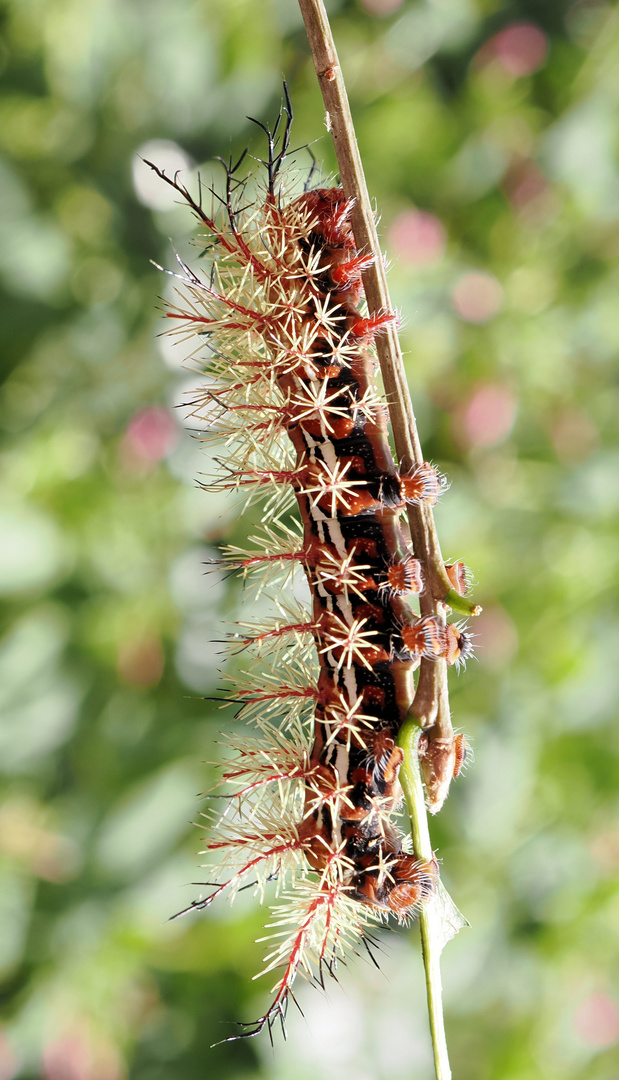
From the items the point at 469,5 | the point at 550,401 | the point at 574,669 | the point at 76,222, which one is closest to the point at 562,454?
the point at 550,401

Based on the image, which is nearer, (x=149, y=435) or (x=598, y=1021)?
(x=149, y=435)

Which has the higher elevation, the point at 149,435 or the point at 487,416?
the point at 487,416

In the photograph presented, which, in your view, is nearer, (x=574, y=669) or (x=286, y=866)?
(x=286, y=866)

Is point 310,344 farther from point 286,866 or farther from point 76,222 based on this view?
point 76,222

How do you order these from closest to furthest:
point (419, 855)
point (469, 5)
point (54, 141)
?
point (419, 855) < point (54, 141) < point (469, 5)

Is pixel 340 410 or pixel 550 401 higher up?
pixel 550 401

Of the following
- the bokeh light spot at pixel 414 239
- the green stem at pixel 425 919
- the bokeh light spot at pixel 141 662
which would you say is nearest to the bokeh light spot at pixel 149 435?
the bokeh light spot at pixel 141 662

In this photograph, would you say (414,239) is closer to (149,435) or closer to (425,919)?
(149,435)

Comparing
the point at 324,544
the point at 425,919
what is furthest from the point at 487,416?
the point at 425,919
